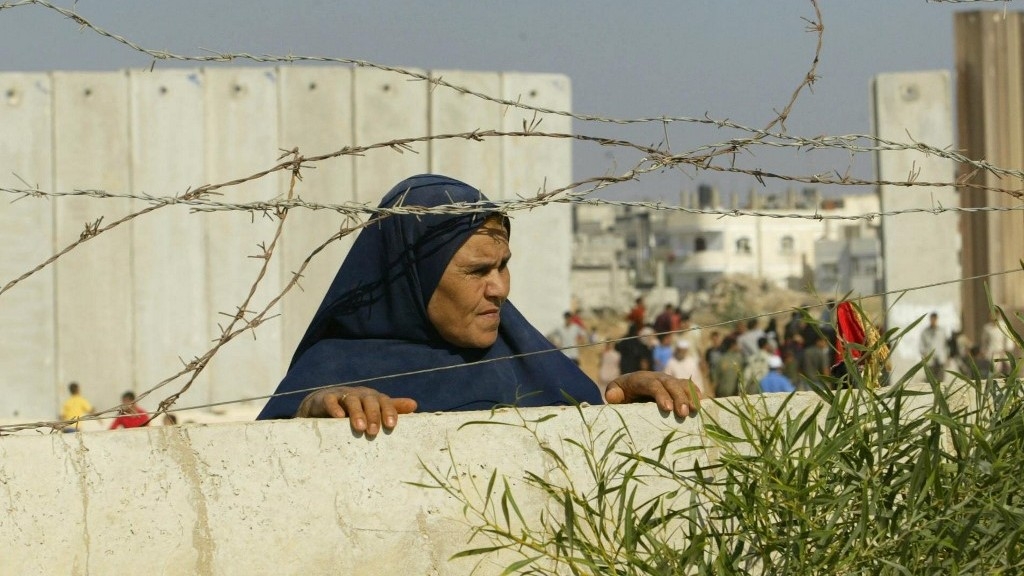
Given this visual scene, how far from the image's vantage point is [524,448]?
Answer: 2.19m

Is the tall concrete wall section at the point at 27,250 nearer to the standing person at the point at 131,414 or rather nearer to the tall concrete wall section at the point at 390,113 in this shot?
the standing person at the point at 131,414

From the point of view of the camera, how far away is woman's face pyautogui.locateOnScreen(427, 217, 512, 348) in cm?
269

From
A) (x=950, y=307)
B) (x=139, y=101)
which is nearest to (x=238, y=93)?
(x=139, y=101)

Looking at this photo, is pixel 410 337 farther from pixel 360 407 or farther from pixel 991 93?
pixel 991 93

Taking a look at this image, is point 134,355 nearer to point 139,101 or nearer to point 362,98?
point 139,101

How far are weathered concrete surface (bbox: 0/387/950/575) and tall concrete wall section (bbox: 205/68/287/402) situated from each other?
10.2 meters

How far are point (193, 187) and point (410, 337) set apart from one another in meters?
10.1

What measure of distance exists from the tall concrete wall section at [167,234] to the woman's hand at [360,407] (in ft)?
34.7

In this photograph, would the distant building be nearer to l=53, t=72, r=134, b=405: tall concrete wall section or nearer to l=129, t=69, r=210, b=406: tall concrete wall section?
l=129, t=69, r=210, b=406: tall concrete wall section

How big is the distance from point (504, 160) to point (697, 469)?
10523 mm

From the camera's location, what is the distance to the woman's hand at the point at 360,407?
2135 mm

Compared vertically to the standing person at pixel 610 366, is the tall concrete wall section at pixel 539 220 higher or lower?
higher

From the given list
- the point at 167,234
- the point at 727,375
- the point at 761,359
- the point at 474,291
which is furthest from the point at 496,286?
the point at 167,234

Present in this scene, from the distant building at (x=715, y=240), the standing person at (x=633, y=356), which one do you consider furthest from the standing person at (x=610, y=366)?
the distant building at (x=715, y=240)
